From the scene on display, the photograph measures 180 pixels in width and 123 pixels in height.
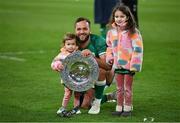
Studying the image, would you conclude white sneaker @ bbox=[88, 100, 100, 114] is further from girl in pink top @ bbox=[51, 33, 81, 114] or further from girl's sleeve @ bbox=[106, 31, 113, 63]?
girl's sleeve @ bbox=[106, 31, 113, 63]

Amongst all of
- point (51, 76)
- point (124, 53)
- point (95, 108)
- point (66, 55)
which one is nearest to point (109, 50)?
point (124, 53)

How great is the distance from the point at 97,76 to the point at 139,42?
614 mm

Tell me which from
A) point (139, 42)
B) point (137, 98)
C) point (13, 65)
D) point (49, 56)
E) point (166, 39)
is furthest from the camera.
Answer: point (166, 39)

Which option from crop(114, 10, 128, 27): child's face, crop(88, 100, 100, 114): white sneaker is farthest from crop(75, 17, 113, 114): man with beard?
crop(114, 10, 128, 27): child's face

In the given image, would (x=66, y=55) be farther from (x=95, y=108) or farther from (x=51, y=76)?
(x=51, y=76)

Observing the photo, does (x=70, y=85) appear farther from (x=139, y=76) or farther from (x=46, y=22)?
(x=46, y=22)

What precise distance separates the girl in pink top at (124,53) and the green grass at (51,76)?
0.23 m

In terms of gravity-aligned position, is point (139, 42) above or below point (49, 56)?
above

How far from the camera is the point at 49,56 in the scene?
44.1 ft

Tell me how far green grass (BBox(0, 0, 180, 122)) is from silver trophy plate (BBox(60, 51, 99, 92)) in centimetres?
34

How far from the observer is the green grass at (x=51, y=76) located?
844cm

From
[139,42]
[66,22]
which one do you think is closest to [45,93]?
[139,42]

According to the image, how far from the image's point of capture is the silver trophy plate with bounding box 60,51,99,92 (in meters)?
8.29

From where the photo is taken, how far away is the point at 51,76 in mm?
11156
